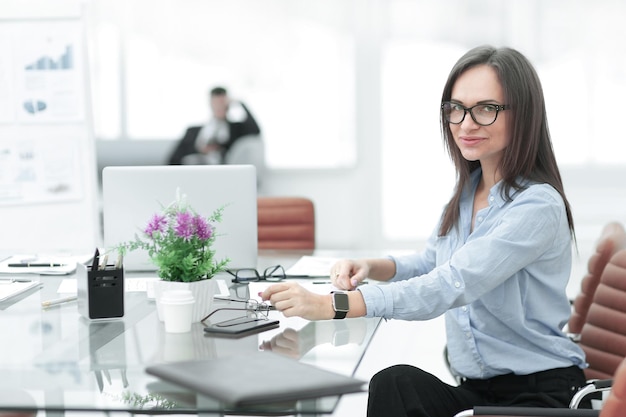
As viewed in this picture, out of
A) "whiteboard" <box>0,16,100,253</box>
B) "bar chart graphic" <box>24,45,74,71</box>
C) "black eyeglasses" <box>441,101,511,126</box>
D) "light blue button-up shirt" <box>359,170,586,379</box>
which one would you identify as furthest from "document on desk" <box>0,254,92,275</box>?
"bar chart graphic" <box>24,45,74,71</box>

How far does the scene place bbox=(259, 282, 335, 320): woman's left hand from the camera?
6.15ft

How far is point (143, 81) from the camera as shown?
7.45m

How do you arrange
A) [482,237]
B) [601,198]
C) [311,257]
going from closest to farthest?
[482,237] → [311,257] → [601,198]

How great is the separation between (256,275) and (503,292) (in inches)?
29.4

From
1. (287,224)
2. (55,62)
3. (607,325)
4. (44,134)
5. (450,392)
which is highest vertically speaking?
(55,62)

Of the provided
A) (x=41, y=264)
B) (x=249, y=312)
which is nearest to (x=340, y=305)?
(x=249, y=312)

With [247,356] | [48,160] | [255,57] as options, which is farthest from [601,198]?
[247,356]

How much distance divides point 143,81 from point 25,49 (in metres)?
2.79

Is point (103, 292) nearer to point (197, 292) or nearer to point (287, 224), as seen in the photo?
point (197, 292)

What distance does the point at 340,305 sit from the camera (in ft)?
6.35

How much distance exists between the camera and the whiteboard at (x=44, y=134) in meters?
4.66

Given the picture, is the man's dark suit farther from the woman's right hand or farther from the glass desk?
the glass desk

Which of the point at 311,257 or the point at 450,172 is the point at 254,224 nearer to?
the point at 311,257

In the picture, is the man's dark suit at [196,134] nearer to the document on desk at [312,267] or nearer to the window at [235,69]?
the window at [235,69]
